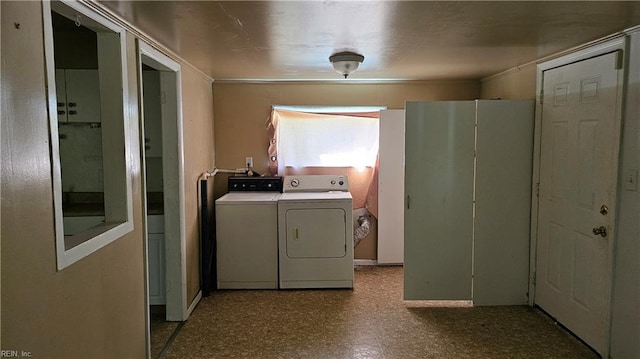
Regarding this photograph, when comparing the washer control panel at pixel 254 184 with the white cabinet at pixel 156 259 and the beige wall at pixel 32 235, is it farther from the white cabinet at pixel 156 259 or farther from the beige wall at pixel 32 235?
the beige wall at pixel 32 235

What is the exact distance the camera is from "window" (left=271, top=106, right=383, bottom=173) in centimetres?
473

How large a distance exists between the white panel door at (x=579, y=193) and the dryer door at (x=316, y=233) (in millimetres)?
1733

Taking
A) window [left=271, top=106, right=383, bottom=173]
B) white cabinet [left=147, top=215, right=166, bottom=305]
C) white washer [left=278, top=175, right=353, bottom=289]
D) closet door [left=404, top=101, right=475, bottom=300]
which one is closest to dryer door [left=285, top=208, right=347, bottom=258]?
white washer [left=278, top=175, right=353, bottom=289]

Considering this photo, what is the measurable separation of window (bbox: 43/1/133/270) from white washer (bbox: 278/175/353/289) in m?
1.66

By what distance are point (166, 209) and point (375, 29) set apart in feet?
6.83

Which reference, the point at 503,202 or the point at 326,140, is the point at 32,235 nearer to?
the point at 503,202

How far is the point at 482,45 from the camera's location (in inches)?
112

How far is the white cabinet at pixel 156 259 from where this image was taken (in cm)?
336

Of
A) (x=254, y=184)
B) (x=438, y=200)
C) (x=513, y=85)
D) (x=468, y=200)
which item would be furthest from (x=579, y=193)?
(x=254, y=184)

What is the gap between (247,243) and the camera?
4.07 m

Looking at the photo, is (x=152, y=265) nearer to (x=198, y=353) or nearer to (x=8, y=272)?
(x=198, y=353)

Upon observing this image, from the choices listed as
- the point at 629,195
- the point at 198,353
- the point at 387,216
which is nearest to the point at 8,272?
the point at 198,353

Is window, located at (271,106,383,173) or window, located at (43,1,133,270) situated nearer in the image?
window, located at (43,1,133,270)

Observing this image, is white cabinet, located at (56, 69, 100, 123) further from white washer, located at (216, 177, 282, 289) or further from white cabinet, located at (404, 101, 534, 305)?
white cabinet, located at (404, 101, 534, 305)
